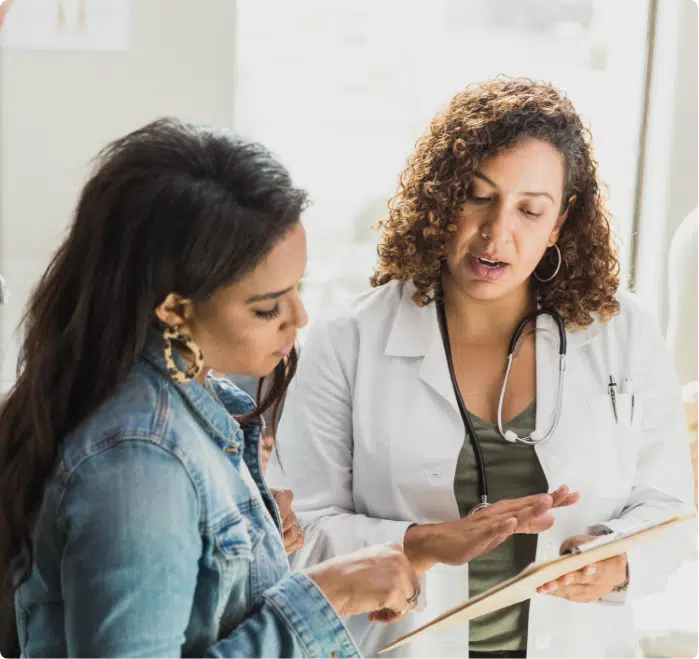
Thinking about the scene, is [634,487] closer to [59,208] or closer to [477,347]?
[477,347]

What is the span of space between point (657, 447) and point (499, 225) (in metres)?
0.51

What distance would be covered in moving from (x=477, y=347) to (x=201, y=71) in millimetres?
1408

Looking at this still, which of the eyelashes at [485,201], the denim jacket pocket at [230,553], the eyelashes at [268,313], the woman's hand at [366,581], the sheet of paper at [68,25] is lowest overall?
the woman's hand at [366,581]

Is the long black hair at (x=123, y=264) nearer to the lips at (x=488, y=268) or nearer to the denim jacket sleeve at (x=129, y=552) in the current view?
the denim jacket sleeve at (x=129, y=552)

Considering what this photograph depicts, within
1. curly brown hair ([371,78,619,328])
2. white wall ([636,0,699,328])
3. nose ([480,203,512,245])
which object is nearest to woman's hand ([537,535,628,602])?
curly brown hair ([371,78,619,328])

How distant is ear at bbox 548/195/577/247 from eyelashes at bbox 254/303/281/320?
2.90 ft

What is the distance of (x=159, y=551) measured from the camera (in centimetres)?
86

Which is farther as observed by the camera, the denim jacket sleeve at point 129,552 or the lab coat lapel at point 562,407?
the lab coat lapel at point 562,407

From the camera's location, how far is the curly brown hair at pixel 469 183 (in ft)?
5.44

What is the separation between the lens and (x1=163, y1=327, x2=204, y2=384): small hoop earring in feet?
3.20

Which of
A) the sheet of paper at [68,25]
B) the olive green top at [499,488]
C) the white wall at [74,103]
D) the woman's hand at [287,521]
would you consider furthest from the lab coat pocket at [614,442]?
the sheet of paper at [68,25]

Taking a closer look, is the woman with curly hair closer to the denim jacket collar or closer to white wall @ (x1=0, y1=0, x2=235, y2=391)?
the denim jacket collar

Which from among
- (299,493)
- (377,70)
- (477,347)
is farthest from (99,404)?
(377,70)

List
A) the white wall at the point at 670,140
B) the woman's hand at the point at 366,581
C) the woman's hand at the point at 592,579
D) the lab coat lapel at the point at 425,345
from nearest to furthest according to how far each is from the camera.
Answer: the woman's hand at the point at 366,581 < the woman's hand at the point at 592,579 < the lab coat lapel at the point at 425,345 < the white wall at the point at 670,140
